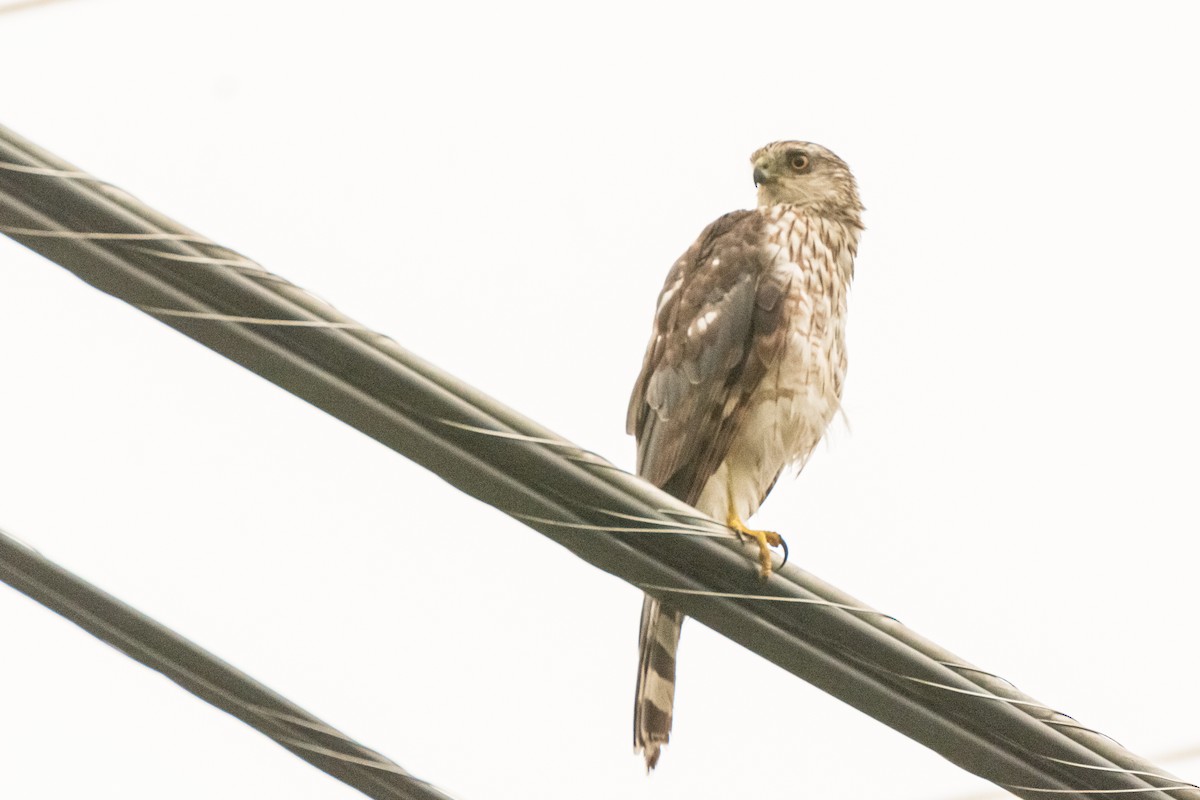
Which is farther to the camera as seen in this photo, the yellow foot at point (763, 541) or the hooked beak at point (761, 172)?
the hooked beak at point (761, 172)

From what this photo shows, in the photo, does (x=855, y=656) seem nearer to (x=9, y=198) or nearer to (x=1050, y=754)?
(x=1050, y=754)

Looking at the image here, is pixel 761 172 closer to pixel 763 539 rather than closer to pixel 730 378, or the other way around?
pixel 730 378

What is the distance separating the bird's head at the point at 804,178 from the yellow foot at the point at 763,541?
45.5 inches

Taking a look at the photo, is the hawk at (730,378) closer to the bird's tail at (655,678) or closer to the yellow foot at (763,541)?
the bird's tail at (655,678)

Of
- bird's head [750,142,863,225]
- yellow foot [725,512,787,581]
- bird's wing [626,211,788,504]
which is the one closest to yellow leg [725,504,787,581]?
yellow foot [725,512,787,581]

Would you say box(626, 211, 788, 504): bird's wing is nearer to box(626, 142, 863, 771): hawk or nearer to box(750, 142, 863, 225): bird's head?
box(626, 142, 863, 771): hawk

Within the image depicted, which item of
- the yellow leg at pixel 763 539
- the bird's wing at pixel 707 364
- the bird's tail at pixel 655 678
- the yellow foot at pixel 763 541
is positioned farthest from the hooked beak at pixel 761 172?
the bird's tail at pixel 655 678

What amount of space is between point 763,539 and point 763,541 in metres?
0.04

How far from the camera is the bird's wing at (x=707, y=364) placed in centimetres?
303

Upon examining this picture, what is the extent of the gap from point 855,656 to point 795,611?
117mm

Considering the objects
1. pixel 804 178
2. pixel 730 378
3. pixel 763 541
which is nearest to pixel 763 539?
pixel 763 541

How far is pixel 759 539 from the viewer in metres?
2.22

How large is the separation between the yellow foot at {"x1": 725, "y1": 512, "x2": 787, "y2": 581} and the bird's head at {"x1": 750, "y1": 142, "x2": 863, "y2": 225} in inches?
45.5

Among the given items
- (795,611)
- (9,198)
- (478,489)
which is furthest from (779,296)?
(9,198)
